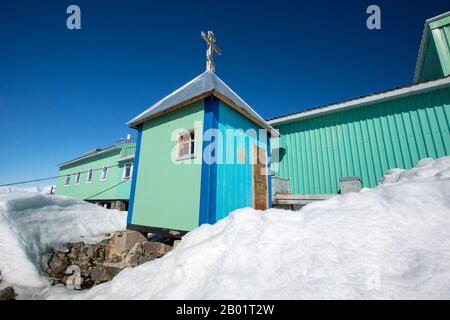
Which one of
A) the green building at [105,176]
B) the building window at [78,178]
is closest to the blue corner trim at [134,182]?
the green building at [105,176]

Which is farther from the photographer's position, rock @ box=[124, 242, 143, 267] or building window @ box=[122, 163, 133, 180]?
building window @ box=[122, 163, 133, 180]

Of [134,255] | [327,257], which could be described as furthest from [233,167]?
[327,257]

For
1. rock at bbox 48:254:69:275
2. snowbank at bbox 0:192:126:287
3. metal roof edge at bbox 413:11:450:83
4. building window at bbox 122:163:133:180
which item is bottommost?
rock at bbox 48:254:69:275

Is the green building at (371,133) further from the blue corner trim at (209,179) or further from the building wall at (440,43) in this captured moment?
the blue corner trim at (209,179)

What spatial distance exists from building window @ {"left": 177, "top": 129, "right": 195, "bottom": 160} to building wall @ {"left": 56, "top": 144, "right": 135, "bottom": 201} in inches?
433

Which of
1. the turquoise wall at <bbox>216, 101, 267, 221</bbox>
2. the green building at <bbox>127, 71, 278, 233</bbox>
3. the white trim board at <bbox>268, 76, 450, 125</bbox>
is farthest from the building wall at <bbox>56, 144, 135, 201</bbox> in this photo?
the white trim board at <bbox>268, 76, 450, 125</bbox>

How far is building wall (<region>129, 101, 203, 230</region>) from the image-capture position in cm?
512

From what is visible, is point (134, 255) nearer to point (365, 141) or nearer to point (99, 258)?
point (99, 258)

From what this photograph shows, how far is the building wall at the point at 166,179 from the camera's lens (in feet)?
16.8

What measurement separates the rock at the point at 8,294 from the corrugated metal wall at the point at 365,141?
324 inches

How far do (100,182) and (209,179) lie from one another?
17.3 meters

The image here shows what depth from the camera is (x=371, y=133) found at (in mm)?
7250

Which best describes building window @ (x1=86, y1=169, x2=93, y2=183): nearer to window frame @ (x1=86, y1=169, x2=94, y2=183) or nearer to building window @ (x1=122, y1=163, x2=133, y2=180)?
window frame @ (x1=86, y1=169, x2=94, y2=183)
